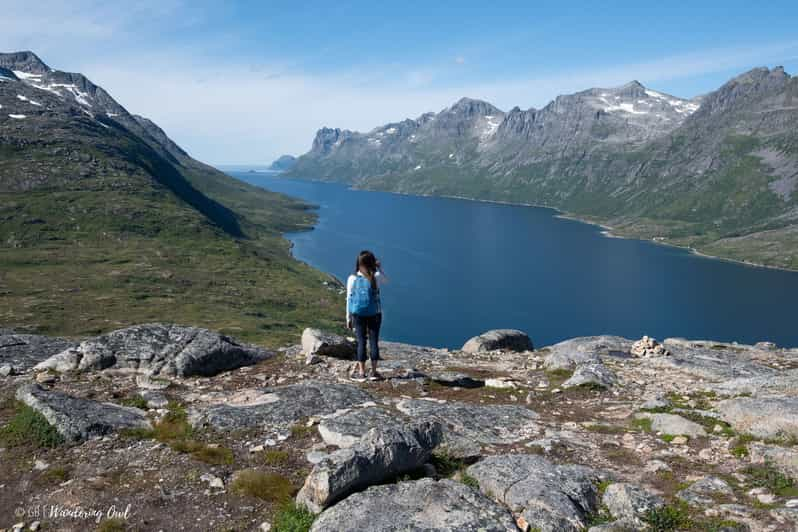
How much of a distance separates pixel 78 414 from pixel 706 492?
56.4 ft

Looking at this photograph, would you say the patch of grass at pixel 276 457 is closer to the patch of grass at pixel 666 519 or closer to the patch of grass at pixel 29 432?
the patch of grass at pixel 29 432

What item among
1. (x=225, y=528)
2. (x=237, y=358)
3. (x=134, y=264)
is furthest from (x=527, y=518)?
(x=134, y=264)

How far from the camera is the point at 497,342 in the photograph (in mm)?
37500

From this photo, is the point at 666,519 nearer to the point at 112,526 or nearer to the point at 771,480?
the point at 771,480

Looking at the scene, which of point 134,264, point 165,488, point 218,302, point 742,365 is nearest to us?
point 165,488

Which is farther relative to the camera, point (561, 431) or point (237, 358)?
point (237, 358)

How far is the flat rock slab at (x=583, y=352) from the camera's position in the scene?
27.8 m

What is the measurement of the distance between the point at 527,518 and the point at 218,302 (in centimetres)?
16861

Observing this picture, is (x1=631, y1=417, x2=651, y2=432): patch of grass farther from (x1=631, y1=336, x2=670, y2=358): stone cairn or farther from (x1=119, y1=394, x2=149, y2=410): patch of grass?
(x1=119, y1=394, x2=149, y2=410): patch of grass

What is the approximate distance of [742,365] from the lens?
93.2 feet

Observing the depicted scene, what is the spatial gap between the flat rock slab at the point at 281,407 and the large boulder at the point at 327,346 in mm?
6261

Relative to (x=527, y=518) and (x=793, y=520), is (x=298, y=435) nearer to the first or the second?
(x=527, y=518)

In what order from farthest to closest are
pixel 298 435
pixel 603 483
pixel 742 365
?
pixel 742 365 < pixel 298 435 < pixel 603 483

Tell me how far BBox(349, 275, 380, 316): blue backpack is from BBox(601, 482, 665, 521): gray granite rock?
1046cm
